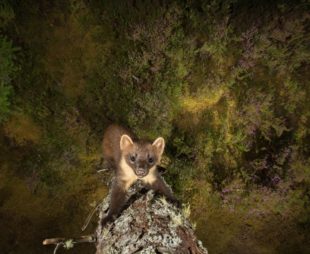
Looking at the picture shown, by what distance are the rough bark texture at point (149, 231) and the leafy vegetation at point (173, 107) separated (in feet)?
7.96

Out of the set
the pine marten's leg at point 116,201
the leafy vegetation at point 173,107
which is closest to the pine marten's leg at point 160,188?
the pine marten's leg at point 116,201

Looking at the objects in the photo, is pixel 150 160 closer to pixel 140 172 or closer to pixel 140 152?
pixel 140 152

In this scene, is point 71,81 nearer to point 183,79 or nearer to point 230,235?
point 183,79

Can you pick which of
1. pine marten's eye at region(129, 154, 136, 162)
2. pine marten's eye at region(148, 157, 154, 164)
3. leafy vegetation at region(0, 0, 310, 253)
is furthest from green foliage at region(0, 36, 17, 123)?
pine marten's eye at region(148, 157, 154, 164)

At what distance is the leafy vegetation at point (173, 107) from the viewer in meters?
6.66

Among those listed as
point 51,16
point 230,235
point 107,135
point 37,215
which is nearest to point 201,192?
point 230,235

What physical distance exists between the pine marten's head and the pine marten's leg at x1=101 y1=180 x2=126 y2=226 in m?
0.35

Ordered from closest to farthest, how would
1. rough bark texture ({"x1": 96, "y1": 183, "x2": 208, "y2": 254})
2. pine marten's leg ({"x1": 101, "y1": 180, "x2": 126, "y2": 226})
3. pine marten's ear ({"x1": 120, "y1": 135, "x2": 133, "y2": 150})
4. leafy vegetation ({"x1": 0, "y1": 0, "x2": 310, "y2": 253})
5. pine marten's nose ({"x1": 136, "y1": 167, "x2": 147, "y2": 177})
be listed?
rough bark texture ({"x1": 96, "y1": 183, "x2": 208, "y2": 254}) < pine marten's leg ({"x1": 101, "y1": 180, "x2": 126, "y2": 226}) < pine marten's nose ({"x1": 136, "y1": 167, "x2": 147, "y2": 177}) < pine marten's ear ({"x1": 120, "y1": 135, "x2": 133, "y2": 150}) < leafy vegetation ({"x1": 0, "y1": 0, "x2": 310, "y2": 253})

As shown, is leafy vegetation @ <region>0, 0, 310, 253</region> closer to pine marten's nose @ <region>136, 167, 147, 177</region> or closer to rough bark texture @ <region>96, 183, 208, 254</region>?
pine marten's nose @ <region>136, 167, 147, 177</region>

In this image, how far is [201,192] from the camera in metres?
6.80

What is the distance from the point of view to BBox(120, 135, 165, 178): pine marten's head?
16.7 feet

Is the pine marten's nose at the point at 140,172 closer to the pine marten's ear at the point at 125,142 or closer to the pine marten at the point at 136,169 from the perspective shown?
the pine marten at the point at 136,169

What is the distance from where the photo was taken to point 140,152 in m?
5.22

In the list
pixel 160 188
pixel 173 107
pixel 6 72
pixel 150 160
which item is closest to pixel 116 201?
pixel 160 188
